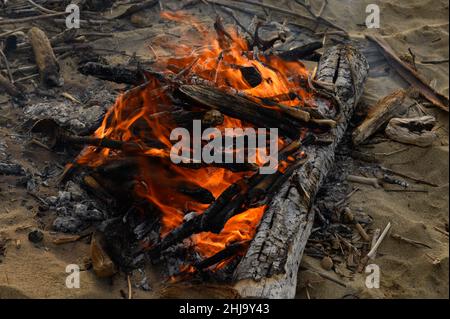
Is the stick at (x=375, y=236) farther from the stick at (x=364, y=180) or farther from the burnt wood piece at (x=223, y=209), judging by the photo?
the burnt wood piece at (x=223, y=209)

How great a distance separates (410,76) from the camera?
5.87m

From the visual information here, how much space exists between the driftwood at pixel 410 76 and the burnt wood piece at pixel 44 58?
14.4 feet

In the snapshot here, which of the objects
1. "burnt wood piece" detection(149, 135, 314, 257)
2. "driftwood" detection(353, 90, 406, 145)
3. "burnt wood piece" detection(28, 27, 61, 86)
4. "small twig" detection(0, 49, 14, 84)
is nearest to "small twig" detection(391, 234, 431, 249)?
"burnt wood piece" detection(149, 135, 314, 257)

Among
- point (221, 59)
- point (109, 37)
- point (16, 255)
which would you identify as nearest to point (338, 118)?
point (221, 59)

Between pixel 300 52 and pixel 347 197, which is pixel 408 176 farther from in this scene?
pixel 300 52

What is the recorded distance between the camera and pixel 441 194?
427 cm

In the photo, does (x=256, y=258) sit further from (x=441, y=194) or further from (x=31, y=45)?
(x=31, y=45)

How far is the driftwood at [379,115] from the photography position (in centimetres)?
485

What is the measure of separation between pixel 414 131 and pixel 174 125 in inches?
99.7

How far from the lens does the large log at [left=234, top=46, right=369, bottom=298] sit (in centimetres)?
305

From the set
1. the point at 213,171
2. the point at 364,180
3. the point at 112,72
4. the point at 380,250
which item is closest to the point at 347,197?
the point at 364,180
